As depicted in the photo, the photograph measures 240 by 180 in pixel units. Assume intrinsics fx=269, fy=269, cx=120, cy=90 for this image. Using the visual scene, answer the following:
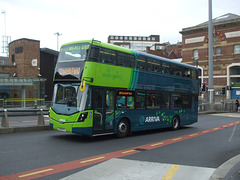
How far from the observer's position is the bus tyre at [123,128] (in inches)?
492

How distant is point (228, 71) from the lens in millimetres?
51812

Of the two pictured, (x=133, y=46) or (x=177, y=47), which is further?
(x=133, y=46)

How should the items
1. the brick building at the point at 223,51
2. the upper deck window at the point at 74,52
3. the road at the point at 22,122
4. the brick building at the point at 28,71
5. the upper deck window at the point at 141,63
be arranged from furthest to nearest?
the brick building at the point at 223,51, the brick building at the point at 28,71, the road at the point at 22,122, the upper deck window at the point at 141,63, the upper deck window at the point at 74,52

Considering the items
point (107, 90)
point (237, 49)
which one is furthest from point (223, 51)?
point (107, 90)

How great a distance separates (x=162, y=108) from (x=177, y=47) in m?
74.7

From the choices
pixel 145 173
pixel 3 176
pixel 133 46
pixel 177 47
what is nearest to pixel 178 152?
pixel 145 173

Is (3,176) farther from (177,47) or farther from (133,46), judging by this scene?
(133,46)

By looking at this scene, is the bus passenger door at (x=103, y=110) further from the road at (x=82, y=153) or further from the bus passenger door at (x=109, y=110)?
the road at (x=82, y=153)

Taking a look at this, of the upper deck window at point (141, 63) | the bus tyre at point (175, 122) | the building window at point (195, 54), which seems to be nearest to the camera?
the upper deck window at point (141, 63)

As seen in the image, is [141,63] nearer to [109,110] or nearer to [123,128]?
[109,110]

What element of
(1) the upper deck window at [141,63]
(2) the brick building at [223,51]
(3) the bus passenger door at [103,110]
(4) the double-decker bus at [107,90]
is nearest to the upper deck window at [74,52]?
(4) the double-decker bus at [107,90]

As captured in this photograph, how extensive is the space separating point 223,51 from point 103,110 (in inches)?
1856

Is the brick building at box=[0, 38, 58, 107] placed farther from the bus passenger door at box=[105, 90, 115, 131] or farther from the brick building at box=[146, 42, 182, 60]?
the brick building at box=[146, 42, 182, 60]

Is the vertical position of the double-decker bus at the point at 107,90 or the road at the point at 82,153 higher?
the double-decker bus at the point at 107,90
